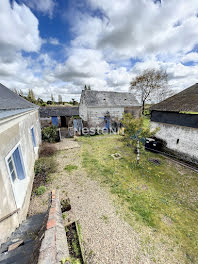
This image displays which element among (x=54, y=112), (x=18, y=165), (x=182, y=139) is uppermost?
(x=54, y=112)

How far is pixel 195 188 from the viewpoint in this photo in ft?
20.8

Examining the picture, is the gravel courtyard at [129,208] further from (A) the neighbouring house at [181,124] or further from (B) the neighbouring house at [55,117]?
(B) the neighbouring house at [55,117]

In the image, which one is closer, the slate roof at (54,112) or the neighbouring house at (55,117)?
the neighbouring house at (55,117)

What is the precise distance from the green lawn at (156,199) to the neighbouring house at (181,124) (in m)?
1.43

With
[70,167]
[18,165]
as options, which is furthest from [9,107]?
[70,167]

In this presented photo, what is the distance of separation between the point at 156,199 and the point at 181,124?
20.3 ft

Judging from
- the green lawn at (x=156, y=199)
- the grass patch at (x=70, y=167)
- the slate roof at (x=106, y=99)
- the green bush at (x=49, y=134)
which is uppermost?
the slate roof at (x=106, y=99)

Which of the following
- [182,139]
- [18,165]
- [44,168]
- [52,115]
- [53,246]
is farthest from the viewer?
[52,115]

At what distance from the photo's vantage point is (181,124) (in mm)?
8695

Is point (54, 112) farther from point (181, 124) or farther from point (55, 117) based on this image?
point (181, 124)

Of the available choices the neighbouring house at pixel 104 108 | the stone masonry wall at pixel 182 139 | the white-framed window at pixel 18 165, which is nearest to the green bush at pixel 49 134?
the neighbouring house at pixel 104 108

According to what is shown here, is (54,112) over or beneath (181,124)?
over

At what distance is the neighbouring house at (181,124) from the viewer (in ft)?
26.4

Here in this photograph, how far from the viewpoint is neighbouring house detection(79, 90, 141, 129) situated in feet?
55.9
